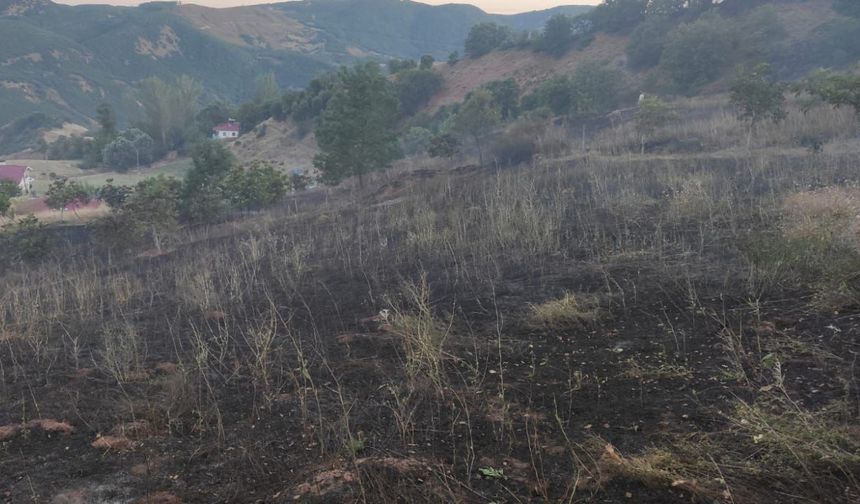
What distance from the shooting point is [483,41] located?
49.9m

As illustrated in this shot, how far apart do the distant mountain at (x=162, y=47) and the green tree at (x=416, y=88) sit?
49143 millimetres

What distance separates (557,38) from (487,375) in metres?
43.9

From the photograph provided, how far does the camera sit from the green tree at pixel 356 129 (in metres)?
18.7

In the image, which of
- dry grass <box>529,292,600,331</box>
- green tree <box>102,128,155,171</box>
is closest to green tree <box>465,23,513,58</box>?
green tree <box>102,128,155,171</box>

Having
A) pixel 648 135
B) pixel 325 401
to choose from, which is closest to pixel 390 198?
pixel 648 135

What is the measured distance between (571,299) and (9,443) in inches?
176

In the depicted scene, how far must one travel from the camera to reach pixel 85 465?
338cm

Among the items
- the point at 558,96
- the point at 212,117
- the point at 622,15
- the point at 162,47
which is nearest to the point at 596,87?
the point at 558,96

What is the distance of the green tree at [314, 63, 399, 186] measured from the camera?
1869cm

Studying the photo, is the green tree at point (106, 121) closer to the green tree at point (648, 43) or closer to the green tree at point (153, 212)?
the green tree at point (153, 212)

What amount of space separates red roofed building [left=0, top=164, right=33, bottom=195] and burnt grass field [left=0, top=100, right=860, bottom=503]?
3402cm

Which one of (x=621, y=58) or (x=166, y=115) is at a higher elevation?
(x=166, y=115)

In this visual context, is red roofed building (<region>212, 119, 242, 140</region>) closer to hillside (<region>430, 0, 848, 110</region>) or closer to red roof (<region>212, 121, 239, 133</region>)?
red roof (<region>212, 121, 239, 133</region>)

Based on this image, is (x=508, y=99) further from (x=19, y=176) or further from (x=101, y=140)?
(x=101, y=140)
